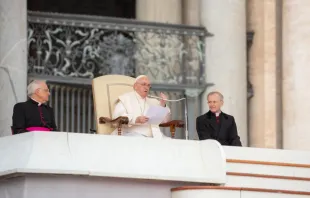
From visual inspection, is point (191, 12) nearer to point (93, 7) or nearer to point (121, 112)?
point (93, 7)

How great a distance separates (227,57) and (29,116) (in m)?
5.61

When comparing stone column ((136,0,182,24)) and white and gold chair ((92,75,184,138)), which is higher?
stone column ((136,0,182,24))

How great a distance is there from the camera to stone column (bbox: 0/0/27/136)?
25828mm

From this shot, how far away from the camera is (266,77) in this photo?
28828mm

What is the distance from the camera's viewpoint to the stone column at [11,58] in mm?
25828

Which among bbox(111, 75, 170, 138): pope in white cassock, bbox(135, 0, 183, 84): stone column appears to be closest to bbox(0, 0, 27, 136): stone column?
bbox(135, 0, 183, 84): stone column

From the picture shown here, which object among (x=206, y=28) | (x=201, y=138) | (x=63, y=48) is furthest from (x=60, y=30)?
(x=201, y=138)

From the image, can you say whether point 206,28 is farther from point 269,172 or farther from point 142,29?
point 269,172

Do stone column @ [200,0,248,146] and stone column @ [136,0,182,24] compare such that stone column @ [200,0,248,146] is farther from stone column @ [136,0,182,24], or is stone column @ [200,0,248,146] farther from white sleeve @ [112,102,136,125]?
white sleeve @ [112,102,136,125]

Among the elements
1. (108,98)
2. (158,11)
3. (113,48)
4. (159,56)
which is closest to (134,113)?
(108,98)

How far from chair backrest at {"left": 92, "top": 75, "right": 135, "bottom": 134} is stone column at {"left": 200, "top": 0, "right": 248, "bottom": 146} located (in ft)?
11.0

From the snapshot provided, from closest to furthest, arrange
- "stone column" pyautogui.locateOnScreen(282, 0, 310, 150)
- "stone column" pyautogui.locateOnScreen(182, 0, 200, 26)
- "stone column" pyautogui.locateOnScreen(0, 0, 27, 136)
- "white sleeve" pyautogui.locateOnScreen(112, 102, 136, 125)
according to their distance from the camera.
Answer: "white sleeve" pyautogui.locateOnScreen(112, 102, 136, 125), "stone column" pyautogui.locateOnScreen(0, 0, 27, 136), "stone column" pyautogui.locateOnScreen(282, 0, 310, 150), "stone column" pyautogui.locateOnScreen(182, 0, 200, 26)

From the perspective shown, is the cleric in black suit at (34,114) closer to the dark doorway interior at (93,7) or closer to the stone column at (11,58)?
the stone column at (11,58)

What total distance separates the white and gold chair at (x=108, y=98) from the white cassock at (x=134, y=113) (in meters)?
0.14
